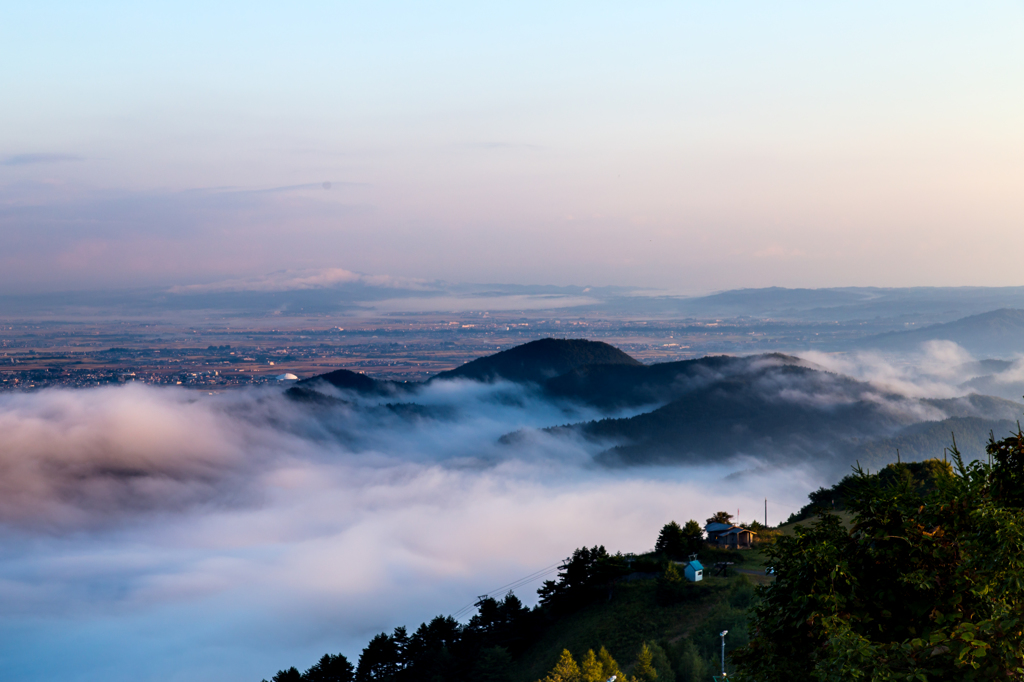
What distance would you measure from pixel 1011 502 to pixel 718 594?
57.3 m

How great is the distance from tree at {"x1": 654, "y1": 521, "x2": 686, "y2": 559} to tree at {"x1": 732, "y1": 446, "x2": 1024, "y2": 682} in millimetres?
71338

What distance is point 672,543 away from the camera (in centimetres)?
8375

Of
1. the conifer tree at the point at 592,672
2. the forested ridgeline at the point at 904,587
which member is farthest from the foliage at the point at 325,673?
the forested ridgeline at the point at 904,587

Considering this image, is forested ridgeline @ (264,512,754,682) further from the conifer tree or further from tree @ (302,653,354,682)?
the conifer tree

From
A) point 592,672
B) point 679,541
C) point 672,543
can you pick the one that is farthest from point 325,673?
point 679,541

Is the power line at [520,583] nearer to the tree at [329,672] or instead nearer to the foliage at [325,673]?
the tree at [329,672]

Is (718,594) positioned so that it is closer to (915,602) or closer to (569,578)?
(569,578)

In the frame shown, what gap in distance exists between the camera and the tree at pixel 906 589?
36.7ft

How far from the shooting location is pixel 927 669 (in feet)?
36.3

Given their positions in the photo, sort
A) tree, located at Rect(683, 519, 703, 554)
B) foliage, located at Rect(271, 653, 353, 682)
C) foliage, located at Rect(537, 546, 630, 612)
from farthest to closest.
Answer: tree, located at Rect(683, 519, 703, 554)
foliage, located at Rect(537, 546, 630, 612)
foliage, located at Rect(271, 653, 353, 682)

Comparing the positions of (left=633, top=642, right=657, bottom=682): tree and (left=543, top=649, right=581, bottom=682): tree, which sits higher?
(left=543, top=649, right=581, bottom=682): tree

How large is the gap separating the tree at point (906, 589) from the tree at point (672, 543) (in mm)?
71338

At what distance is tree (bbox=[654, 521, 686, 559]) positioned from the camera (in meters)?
82.2

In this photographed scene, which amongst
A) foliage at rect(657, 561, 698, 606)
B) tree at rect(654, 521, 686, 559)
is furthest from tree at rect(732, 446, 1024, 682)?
tree at rect(654, 521, 686, 559)
